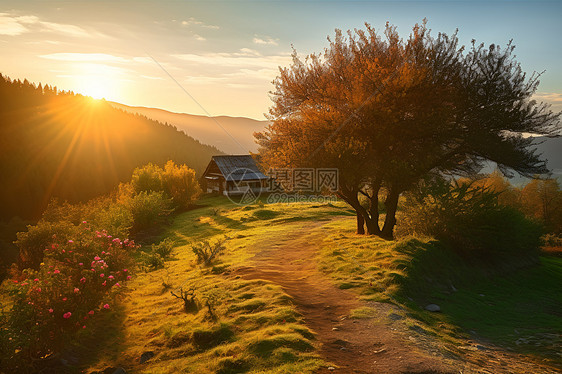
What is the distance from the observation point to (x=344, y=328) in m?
A: 8.10

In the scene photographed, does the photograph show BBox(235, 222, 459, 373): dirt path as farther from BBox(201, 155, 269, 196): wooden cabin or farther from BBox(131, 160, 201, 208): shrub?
BBox(201, 155, 269, 196): wooden cabin

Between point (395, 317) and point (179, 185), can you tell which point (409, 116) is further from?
point (179, 185)

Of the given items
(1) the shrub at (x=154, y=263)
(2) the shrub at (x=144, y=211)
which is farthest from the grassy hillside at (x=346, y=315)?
(2) the shrub at (x=144, y=211)

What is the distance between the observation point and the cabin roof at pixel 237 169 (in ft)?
181

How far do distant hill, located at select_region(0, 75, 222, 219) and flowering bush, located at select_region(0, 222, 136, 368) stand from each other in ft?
254

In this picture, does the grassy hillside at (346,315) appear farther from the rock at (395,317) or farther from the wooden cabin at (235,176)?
the wooden cabin at (235,176)

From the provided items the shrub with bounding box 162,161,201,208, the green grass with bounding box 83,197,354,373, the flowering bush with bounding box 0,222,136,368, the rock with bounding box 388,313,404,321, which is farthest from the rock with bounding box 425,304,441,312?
the shrub with bounding box 162,161,201,208

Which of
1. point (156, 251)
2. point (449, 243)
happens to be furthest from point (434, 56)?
point (156, 251)

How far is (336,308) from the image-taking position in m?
9.40

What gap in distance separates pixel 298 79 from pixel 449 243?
11.5m

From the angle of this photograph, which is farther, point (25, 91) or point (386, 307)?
point (25, 91)

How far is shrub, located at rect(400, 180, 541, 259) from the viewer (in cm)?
1551

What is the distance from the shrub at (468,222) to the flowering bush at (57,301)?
519 inches

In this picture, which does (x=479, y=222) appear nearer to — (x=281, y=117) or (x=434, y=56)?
(x=434, y=56)
